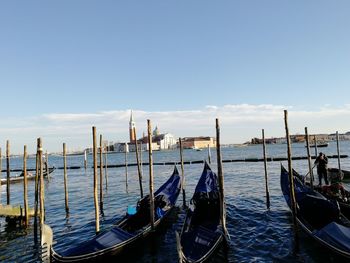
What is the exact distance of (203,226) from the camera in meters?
10.4

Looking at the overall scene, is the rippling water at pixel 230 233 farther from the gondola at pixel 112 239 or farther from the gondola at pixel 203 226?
the gondola at pixel 203 226

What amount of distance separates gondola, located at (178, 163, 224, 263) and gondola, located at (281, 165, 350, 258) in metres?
2.80

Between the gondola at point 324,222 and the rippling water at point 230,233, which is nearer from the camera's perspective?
the gondola at point 324,222

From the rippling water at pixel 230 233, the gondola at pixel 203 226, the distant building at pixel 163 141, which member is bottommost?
the rippling water at pixel 230 233

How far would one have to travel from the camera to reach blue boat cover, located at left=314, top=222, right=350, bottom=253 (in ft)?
24.5

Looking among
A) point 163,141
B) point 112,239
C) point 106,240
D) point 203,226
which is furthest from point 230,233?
point 163,141

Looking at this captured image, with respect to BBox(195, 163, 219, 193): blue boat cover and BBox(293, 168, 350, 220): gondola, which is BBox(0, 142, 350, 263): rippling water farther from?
BBox(293, 168, 350, 220): gondola

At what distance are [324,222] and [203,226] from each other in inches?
155

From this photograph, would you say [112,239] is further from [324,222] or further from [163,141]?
[163,141]

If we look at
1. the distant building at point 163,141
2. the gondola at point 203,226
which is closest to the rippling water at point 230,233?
the gondola at point 203,226

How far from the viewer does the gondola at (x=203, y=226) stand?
319 inches

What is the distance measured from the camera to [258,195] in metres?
18.0

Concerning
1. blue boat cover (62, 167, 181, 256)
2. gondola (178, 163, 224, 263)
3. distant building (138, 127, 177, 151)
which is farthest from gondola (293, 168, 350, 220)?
distant building (138, 127, 177, 151)

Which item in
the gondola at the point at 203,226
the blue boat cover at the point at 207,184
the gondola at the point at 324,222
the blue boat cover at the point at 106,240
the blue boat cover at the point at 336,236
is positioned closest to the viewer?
the blue boat cover at the point at 336,236
